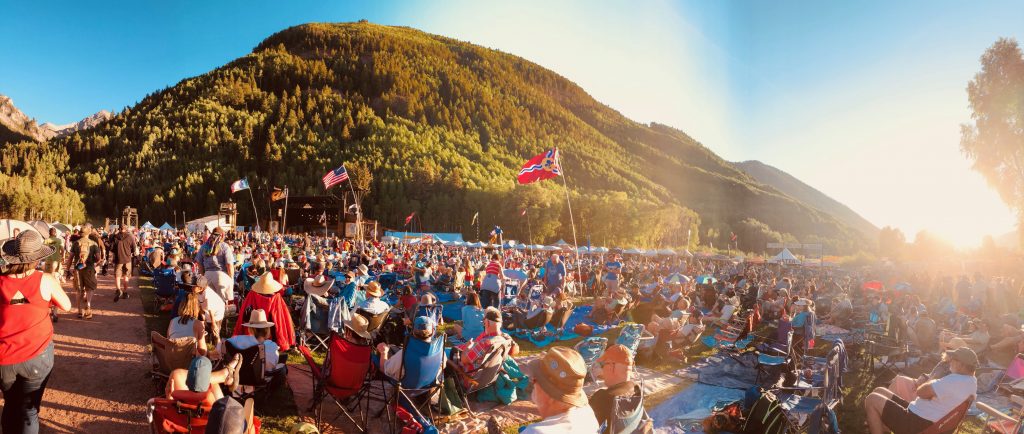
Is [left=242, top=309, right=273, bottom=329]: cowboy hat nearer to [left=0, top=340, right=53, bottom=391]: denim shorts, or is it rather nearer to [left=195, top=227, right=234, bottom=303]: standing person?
[left=0, top=340, right=53, bottom=391]: denim shorts

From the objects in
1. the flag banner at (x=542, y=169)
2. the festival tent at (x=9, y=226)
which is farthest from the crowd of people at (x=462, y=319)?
the flag banner at (x=542, y=169)

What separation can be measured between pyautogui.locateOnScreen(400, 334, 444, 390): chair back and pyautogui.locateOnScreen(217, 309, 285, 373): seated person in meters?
1.57

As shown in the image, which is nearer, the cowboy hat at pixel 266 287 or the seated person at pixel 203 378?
the seated person at pixel 203 378

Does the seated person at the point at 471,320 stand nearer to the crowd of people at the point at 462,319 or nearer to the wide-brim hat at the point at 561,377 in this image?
the crowd of people at the point at 462,319

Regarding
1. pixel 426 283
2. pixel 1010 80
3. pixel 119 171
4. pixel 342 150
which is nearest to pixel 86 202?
pixel 119 171

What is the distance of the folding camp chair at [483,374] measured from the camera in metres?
5.35

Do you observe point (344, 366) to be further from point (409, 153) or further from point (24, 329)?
point (409, 153)

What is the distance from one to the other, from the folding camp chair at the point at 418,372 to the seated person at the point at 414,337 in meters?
0.05

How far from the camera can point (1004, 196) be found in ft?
67.9

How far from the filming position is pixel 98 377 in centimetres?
584

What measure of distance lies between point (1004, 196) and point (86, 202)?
4035 inches

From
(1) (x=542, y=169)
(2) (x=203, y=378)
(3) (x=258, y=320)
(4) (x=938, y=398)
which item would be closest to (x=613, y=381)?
(2) (x=203, y=378)

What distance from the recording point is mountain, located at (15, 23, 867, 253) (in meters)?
71.6

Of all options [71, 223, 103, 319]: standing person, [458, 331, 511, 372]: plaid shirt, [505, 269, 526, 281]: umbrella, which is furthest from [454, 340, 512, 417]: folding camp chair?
[505, 269, 526, 281]: umbrella
